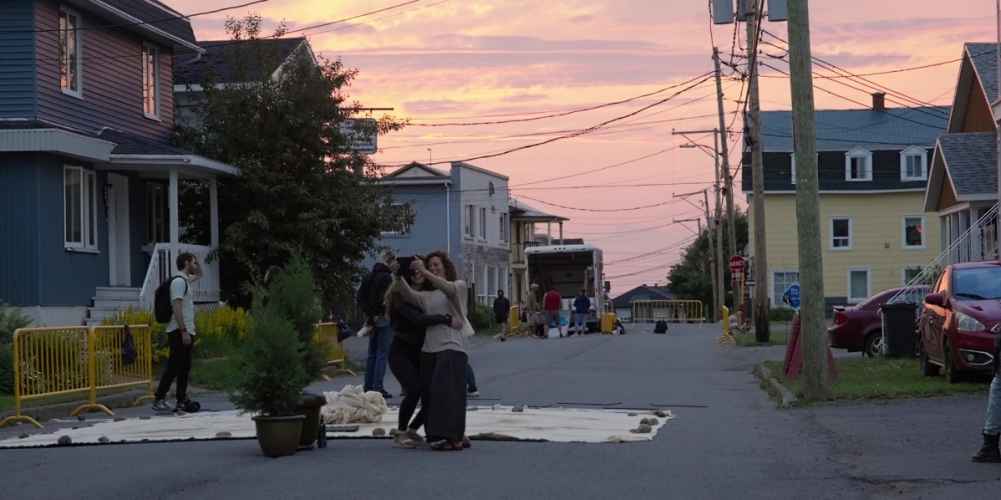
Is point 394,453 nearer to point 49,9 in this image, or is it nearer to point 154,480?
point 154,480

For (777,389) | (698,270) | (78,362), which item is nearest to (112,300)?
(78,362)

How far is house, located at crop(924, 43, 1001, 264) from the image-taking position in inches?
1325

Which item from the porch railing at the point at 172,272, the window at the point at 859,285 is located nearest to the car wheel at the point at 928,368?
the porch railing at the point at 172,272

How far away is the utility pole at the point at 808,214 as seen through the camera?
17.4 m

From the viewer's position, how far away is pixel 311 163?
30.6 meters

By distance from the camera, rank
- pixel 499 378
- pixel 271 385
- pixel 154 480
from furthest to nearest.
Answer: pixel 499 378 → pixel 271 385 → pixel 154 480

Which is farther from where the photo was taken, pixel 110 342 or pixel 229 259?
pixel 229 259

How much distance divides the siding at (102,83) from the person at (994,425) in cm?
1913

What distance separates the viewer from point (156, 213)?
30.6 metres

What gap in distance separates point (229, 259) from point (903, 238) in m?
46.7

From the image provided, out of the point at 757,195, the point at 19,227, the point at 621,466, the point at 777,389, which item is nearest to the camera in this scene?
the point at 621,466

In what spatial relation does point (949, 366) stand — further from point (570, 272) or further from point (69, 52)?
point (570, 272)

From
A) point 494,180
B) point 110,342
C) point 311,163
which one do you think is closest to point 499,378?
point 110,342

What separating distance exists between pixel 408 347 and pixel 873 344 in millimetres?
16081
